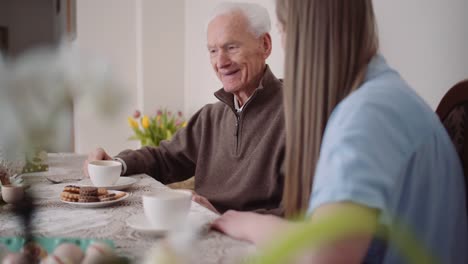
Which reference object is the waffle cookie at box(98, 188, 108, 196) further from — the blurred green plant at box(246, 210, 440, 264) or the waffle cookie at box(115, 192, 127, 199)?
the blurred green plant at box(246, 210, 440, 264)

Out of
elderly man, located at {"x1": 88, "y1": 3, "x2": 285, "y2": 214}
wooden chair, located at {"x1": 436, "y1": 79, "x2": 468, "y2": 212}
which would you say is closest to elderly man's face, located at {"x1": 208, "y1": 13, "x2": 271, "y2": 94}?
elderly man, located at {"x1": 88, "y1": 3, "x2": 285, "y2": 214}

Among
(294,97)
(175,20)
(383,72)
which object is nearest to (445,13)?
(383,72)

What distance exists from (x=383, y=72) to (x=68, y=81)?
64 centimetres

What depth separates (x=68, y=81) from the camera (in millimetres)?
221

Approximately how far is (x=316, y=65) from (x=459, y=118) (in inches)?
16.0

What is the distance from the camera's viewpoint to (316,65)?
722 mm

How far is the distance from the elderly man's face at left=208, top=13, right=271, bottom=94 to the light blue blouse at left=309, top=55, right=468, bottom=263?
94 centimetres

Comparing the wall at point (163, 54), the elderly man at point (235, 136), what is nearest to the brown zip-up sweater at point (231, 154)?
the elderly man at point (235, 136)

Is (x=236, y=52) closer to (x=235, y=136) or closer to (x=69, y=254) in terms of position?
(x=235, y=136)

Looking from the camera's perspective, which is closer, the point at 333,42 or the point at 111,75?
the point at 111,75

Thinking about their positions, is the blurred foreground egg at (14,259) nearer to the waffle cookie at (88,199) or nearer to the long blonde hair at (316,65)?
the long blonde hair at (316,65)

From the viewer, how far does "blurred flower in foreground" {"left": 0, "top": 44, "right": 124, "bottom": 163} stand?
0.69 feet

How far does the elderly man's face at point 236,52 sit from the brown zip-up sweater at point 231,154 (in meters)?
0.06

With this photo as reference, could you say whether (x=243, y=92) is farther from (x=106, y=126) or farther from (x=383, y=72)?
(x=106, y=126)
